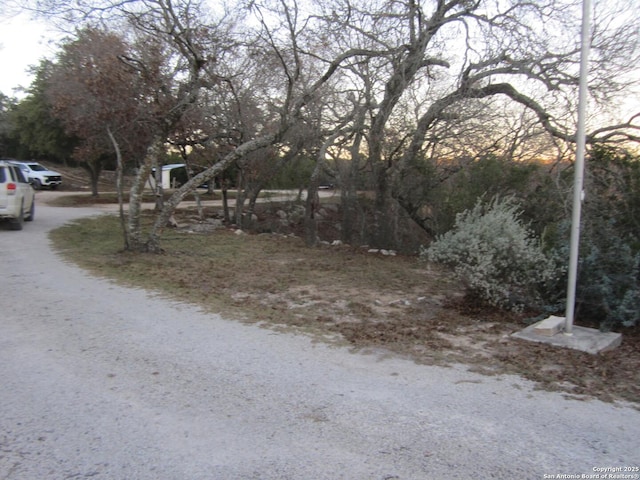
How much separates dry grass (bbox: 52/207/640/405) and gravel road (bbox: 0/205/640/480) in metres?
0.51

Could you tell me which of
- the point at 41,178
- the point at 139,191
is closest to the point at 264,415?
the point at 139,191

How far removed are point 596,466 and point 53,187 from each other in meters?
39.2

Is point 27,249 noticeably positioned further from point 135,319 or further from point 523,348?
point 523,348

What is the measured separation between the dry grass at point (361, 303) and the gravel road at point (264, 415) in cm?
51

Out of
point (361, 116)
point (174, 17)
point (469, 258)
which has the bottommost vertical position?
point (469, 258)

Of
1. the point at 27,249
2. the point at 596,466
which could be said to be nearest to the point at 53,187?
the point at 27,249

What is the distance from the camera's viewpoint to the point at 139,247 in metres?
11.8

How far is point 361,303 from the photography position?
791cm

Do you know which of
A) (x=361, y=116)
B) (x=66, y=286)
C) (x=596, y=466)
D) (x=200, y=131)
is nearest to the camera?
(x=596, y=466)

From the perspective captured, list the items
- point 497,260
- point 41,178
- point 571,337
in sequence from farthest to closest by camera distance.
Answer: point 41,178 < point 497,260 < point 571,337

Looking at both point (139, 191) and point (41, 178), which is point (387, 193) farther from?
point (41, 178)

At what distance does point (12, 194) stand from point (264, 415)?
1307cm

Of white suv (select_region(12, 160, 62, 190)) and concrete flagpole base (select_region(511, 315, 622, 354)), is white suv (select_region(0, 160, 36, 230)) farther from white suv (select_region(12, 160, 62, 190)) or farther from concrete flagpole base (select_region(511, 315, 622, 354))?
white suv (select_region(12, 160, 62, 190))

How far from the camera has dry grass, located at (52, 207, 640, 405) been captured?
5277mm
